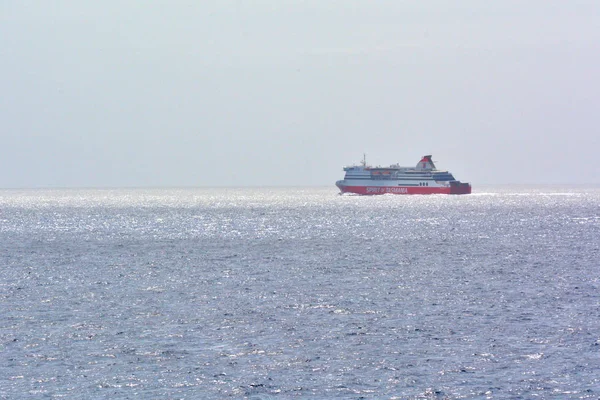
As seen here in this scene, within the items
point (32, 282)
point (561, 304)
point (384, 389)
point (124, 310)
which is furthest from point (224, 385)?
point (32, 282)

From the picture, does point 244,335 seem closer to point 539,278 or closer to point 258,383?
point 258,383

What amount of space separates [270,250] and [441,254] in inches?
611

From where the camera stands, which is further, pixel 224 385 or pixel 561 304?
pixel 561 304

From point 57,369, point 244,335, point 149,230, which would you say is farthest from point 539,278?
point 149,230

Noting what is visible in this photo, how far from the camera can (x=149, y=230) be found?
121 m

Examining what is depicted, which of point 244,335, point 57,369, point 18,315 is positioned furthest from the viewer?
point 18,315

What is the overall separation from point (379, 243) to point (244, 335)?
5532cm

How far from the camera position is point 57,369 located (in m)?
30.2

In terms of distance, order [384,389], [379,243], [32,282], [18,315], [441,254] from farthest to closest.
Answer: [379,243]
[441,254]
[32,282]
[18,315]
[384,389]

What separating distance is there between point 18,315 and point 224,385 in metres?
17.1

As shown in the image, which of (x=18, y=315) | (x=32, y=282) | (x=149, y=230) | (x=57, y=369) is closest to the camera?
(x=57, y=369)

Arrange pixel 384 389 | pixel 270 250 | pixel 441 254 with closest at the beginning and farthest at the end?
pixel 384 389 < pixel 441 254 < pixel 270 250

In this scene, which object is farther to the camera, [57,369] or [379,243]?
[379,243]

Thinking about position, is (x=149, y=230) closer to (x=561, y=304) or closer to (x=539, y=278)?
(x=539, y=278)
